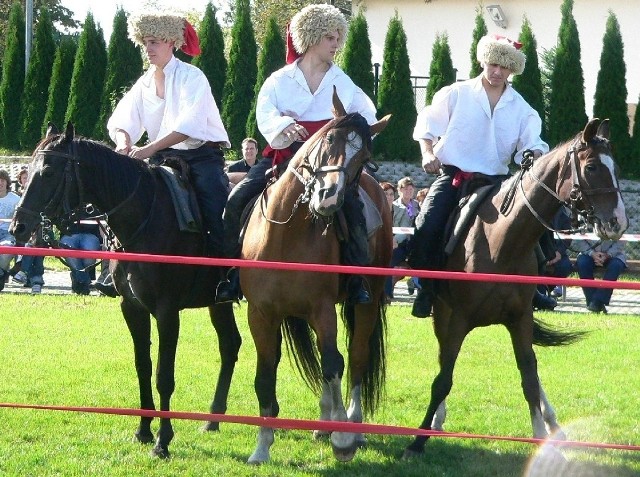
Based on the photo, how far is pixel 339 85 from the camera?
740 cm

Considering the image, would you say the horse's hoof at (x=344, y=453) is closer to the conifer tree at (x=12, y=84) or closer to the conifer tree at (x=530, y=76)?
the conifer tree at (x=530, y=76)

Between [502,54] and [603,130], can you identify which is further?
[502,54]

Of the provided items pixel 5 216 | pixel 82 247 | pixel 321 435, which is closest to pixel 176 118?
pixel 321 435

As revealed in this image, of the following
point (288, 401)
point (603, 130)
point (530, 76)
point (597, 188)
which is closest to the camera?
point (597, 188)

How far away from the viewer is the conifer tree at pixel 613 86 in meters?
21.1

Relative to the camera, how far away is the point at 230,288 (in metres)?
7.11

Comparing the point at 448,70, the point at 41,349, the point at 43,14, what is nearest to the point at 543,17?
the point at 448,70

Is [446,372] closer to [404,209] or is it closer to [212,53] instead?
[404,209]

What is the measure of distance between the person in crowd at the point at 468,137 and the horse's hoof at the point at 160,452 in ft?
6.32

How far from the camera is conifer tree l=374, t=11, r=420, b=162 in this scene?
843 inches

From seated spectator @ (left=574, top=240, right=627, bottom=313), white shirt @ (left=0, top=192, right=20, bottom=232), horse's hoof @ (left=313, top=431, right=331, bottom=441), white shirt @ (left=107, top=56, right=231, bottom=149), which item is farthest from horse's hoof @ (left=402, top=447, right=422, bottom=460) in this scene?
white shirt @ (left=0, top=192, right=20, bottom=232)

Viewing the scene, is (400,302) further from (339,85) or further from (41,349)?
(339,85)

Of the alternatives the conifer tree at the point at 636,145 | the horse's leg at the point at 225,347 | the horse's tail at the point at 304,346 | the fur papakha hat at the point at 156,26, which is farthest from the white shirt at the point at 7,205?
the conifer tree at the point at 636,145

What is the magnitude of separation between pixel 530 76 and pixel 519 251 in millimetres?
14678
